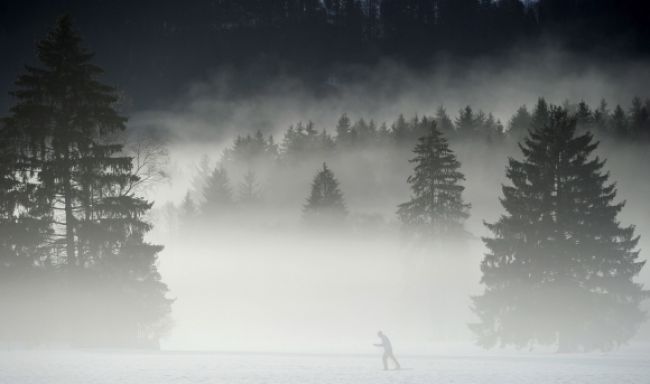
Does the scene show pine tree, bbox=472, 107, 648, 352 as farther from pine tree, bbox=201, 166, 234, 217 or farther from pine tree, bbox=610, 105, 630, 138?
pine tree, bbox=610, 105, 630, 138

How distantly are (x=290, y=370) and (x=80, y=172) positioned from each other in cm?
1308

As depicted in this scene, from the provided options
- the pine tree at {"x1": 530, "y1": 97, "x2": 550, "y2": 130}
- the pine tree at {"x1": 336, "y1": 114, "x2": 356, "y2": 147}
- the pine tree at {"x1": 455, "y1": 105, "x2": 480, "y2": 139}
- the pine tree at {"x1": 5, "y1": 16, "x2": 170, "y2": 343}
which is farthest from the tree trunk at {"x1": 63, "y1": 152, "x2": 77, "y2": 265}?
the pine tree at {"x1": 336, "y1": 114, "x2": 356, "y2": 147}

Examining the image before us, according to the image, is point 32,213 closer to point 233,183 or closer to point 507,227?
point 507,227

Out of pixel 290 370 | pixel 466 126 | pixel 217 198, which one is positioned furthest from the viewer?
pixel 466 126

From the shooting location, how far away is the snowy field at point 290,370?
18.8 meters

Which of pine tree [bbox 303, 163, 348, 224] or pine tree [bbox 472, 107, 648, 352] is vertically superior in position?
pine tree [bbox 303, 163, 348, 224]

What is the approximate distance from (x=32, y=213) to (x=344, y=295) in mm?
40850

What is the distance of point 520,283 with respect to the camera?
30.5 metres

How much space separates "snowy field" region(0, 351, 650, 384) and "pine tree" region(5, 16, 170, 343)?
3493 millimetres

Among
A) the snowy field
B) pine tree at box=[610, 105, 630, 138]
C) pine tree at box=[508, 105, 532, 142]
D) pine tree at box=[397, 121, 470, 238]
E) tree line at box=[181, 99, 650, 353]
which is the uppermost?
pine tree at box=[508, 105, 532, 142]

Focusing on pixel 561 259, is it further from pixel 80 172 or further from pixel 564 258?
pixel 80 172

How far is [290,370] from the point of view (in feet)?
71.2

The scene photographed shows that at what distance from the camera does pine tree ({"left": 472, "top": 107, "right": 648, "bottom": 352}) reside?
96.5 ft

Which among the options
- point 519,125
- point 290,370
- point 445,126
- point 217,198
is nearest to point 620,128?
point 519,125
